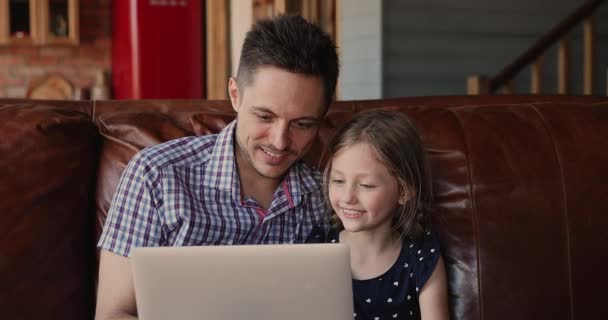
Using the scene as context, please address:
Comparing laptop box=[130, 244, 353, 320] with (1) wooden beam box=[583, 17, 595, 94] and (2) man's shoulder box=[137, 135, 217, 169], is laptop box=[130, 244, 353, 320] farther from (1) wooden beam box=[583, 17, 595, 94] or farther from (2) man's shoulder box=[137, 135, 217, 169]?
(1) wooden beam box=[583, 17, 595, 94]

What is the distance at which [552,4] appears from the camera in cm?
553

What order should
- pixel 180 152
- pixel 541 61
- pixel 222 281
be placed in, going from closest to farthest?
pixel 222 281
pixel 180 152
pixel 541 61

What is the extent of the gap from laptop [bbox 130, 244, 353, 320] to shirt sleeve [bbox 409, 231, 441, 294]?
0.58 m

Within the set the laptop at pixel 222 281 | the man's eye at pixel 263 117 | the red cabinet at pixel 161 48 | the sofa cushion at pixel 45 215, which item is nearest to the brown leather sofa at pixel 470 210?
the sofa cushion at pixel 45 215

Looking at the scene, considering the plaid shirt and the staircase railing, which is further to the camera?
the staircase railing

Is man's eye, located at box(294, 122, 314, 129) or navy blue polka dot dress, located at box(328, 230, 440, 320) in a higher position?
man's eye, located at box(294, 122, 314, 129)

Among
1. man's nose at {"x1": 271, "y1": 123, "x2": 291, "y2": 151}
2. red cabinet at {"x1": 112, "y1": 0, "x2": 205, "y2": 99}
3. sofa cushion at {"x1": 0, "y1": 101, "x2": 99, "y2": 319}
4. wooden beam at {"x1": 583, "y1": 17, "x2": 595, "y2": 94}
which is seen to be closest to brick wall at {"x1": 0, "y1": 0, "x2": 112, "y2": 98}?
red cabinet at {"x1": 112, "y1": 0, "x2": 205, "y2": 99}

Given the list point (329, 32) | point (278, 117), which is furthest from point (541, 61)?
point (278, 117)

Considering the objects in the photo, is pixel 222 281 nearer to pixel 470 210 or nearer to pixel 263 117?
pixel 263 117

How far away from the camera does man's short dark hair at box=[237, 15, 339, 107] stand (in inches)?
60.6

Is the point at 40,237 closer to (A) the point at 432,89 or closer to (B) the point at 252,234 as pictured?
(B) the point at 252,234

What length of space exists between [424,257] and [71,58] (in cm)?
465

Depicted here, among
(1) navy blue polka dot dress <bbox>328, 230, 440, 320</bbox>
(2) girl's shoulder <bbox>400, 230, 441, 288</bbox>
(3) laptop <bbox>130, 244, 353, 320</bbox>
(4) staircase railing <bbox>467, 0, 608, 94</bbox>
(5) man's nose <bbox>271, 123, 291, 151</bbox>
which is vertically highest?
(4) staircase railing <bbox>467, 0, 608, 94</bbox>

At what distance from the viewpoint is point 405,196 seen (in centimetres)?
159
